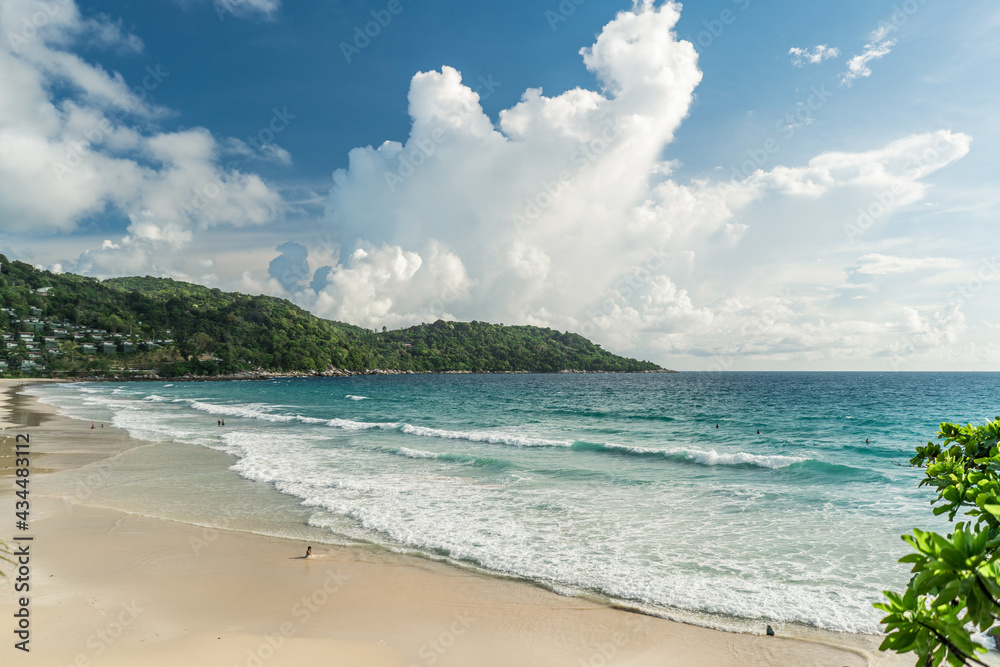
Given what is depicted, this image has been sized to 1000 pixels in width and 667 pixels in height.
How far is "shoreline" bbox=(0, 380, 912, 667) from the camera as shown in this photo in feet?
25.8

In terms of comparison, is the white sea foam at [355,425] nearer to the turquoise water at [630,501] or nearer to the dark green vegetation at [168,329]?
the turquoise water at [630,501]

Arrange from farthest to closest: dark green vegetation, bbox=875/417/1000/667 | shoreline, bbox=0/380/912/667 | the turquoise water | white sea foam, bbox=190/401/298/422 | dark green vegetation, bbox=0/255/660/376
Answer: dark green vegetation, bbox=0/255/660/376, white sea foam, bbox=190/401/298/422, the turquoise water, shoreline, bbox=0/380/912/667, dark green vegetation, bbox=875/417/1000/667

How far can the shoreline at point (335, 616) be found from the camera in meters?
7.86

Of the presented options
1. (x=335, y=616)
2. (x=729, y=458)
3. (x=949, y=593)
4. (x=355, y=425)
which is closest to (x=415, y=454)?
(x=355, y=425)

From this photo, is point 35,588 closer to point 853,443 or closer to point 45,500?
point 45,500

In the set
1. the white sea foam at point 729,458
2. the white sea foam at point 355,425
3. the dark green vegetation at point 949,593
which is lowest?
the white sea foam at point 355,425

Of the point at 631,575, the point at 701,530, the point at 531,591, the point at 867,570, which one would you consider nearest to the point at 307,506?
the point at 531,591

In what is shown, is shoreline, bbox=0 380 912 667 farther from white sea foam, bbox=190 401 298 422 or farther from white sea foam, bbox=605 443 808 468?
white sea foam, bbox=190 401 298 422

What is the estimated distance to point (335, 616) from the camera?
29.8 ft

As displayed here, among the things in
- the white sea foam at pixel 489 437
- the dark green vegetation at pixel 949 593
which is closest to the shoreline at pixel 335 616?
the dark green vegetation at pixel 949 593

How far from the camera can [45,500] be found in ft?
54.2

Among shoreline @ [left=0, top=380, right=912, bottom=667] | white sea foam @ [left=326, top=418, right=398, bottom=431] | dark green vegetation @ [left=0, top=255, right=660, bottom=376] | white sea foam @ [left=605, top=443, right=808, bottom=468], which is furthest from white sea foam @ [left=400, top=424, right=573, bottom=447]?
dark green vegetation @ [left=0, top=255, right=660, bottom=376]

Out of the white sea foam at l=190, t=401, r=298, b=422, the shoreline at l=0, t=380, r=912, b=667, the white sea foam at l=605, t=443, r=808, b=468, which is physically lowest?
the white sea foam at l=190, t=401, r=298, b=422

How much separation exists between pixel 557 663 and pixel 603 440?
79.5 feet
